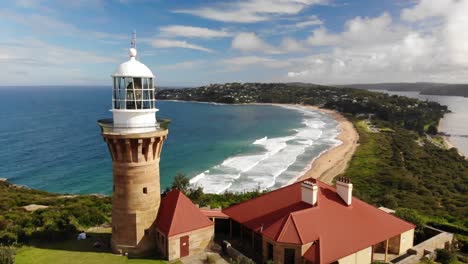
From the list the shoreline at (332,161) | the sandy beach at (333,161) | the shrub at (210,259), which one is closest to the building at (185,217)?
the shrub at (210,259)

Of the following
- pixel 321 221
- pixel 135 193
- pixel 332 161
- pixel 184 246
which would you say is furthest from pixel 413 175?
pixel 135 193

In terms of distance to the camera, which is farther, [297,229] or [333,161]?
[333,161]

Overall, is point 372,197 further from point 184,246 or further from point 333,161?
point 184,246

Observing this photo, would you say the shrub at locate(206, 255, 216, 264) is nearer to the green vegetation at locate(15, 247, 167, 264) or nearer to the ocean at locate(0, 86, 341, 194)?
the green vegetation at locate(15, 247, 167, 264)

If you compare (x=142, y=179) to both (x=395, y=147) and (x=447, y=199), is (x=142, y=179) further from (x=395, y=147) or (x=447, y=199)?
(x=395, y=147)

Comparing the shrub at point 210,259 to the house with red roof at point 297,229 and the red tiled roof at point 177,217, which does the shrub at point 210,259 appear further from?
the red tiled roof at point 177,217

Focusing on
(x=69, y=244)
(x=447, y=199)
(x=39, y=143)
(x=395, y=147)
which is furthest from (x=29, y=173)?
(x=395, y=147)
